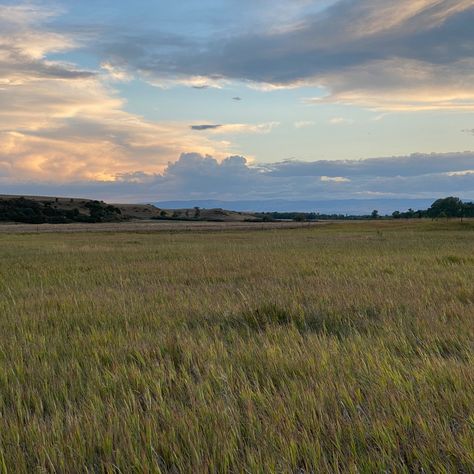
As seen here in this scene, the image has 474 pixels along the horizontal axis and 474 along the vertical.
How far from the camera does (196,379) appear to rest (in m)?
4.38

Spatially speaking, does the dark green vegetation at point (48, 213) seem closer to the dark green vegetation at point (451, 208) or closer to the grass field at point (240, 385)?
the dark green vegetation at point (451, 208)

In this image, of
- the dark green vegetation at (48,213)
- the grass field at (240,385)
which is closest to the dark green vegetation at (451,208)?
the dark green vegetation at (48,213)

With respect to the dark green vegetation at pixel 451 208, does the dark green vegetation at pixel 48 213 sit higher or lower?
lower

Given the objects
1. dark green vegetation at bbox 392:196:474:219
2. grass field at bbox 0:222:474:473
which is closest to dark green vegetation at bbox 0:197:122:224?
dark green vegetation at bbox 392:196:474:219

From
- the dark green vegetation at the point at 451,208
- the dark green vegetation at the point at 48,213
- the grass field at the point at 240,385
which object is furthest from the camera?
the dark green vegetation at the point at 451,208

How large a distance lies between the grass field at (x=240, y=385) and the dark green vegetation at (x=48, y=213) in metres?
120

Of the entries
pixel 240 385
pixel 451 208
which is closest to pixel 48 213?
pixel 451 208

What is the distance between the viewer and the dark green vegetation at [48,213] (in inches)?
4683

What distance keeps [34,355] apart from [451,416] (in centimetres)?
414

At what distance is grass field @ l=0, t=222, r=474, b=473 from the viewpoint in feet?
9.33

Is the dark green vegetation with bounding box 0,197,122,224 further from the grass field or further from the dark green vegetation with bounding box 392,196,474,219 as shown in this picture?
the grass field

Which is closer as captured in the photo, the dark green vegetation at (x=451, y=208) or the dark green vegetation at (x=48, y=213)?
the dark green vegetation at (x=48, y=213)

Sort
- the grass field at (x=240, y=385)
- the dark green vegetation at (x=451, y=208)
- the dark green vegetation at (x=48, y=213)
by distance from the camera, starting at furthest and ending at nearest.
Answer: the dark green vegetation at (x=451, y=208) → the dark green vegetation at (x=48, y=213) → the grass field at (x=240, y=385)

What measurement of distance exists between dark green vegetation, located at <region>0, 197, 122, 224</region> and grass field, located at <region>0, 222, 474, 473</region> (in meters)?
120
